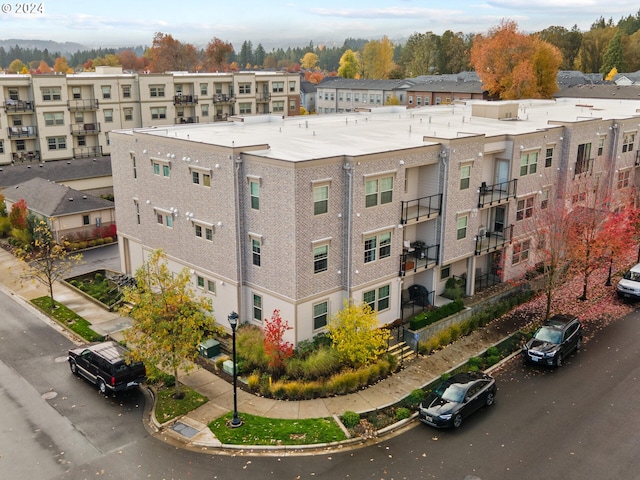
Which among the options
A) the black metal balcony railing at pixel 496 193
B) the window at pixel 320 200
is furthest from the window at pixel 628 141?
the window at pixel 320 200

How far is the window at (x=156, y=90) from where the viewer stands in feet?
237

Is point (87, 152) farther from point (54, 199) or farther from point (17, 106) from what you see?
point (54, 199)

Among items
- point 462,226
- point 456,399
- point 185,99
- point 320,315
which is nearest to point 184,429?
point 320,315

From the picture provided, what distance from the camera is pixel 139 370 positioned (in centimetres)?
2523

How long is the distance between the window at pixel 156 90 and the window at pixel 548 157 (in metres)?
51.5

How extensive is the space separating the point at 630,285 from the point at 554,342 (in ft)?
36.8

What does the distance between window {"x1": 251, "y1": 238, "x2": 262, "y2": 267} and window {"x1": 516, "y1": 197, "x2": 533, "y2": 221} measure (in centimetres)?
1746

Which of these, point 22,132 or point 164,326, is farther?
point 22,132

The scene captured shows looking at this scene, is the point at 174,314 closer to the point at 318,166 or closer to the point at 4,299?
the point at 318,166

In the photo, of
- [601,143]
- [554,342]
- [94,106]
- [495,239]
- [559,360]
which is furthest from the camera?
[94,106]

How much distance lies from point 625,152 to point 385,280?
82.7ft

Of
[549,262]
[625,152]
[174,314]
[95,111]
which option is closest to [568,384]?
[549,262]

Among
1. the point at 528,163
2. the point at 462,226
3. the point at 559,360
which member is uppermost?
the point at 528,163

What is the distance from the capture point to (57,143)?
65688 mm
